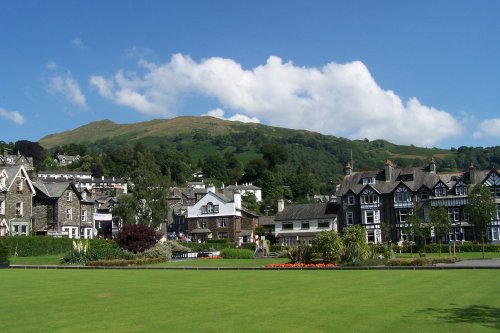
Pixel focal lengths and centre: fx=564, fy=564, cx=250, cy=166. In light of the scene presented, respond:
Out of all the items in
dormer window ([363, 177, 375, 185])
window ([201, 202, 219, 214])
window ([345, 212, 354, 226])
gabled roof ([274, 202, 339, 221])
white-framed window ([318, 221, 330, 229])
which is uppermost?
dormer window ([363, 177, 375, 185])

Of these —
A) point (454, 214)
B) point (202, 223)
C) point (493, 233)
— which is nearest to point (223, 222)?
point (202, 223)

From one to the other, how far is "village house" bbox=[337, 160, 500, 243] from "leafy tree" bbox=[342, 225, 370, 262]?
39784mm

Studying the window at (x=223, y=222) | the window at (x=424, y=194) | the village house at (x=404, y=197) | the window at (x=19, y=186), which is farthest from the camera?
the window at (x=223, y=222)

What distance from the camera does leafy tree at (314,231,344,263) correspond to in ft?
123

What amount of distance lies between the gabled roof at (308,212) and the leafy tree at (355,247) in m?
48.5

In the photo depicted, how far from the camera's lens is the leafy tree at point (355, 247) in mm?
36906

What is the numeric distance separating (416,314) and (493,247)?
5052 cm

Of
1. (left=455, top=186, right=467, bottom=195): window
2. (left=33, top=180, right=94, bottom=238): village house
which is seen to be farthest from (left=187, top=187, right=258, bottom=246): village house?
(left=455, top=186, right=467, bottom=195): window

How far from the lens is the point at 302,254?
3953 centimetres

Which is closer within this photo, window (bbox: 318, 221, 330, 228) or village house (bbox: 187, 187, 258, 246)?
window (bbox: 318, 221, 330, 228)

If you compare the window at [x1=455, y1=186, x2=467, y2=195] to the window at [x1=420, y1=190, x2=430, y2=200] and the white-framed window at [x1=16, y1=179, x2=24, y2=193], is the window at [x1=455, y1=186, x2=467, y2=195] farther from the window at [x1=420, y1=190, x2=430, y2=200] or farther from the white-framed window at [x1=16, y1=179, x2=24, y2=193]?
the white-framed window at [x1=16, y1=179, x2=24, y2=193]

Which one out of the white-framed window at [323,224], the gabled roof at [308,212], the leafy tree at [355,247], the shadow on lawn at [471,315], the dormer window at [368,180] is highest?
the dormer window at [368,180]

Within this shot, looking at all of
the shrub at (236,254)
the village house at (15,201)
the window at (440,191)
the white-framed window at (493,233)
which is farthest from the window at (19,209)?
the white-framed window at (493,233)

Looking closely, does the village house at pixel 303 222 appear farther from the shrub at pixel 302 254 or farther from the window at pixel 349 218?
the shrub at pixel 302 254
